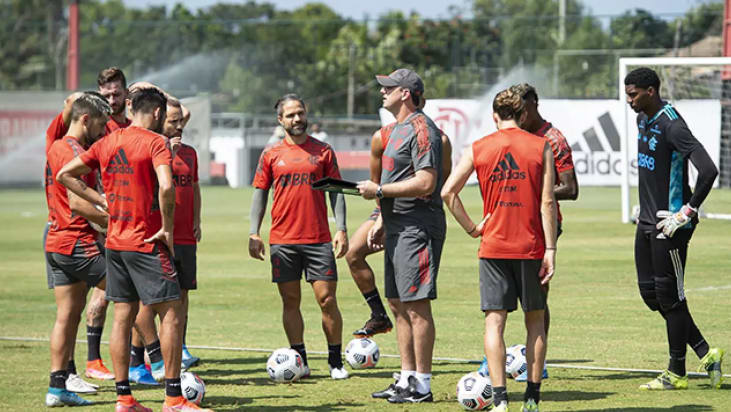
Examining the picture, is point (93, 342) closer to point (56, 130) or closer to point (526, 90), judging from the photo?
point (56, 130)

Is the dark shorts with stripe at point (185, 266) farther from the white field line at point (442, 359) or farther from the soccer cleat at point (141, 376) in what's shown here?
the white field line at point (442, 359)

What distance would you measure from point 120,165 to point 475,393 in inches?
111

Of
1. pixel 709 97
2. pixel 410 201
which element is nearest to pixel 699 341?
pixel 410 201

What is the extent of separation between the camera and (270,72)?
6366cm

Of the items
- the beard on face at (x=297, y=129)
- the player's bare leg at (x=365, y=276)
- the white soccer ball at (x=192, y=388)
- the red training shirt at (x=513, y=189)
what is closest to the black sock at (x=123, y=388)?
the white soccer ball at (x=192, y=388)

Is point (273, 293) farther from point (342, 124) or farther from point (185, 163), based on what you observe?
point (342, 124)

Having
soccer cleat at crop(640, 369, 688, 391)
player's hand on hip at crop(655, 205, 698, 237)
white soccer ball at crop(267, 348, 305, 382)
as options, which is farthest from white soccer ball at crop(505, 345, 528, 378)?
white soccer ball at crop(267, 348, 305, 382)

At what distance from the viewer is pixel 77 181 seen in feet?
26.6

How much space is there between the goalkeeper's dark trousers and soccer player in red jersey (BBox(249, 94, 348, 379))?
2482 millimetres

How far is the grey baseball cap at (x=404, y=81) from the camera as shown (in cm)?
852

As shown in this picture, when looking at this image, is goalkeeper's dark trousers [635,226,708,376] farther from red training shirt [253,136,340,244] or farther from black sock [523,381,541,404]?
red training shirt [253,136,340,244]

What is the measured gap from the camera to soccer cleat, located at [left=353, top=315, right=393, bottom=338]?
35.2ft

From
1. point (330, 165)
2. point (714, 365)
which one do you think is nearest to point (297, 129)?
point (330, 165)

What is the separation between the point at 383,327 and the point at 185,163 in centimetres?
246
